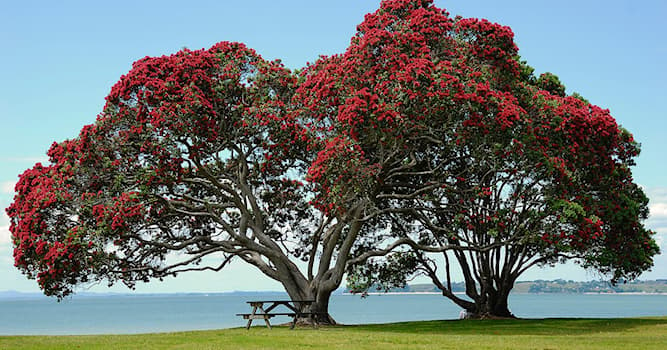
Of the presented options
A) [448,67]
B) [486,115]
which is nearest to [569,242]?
[486,115]

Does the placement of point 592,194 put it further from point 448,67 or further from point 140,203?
point 140,203

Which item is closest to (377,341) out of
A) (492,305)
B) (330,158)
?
(330,158)

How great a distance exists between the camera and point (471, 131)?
22516 millimetres

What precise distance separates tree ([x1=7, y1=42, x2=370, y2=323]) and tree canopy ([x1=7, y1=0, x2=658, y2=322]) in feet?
0.21

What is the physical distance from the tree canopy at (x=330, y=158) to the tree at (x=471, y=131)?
63mm

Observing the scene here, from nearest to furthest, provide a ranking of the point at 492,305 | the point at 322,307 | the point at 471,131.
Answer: the point at 471,131, the point at 322,307, the point at 492,305

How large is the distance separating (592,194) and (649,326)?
17.0 feet

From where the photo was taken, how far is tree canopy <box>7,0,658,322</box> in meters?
22.4

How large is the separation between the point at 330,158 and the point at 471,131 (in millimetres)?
4623

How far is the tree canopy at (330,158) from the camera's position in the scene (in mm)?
22375

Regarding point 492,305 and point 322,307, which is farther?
point 492,305

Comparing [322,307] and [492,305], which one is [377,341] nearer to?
[322,307]

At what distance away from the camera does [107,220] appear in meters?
23.8

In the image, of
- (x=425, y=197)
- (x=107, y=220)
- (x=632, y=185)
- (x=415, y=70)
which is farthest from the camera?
(x=632, y=185)
